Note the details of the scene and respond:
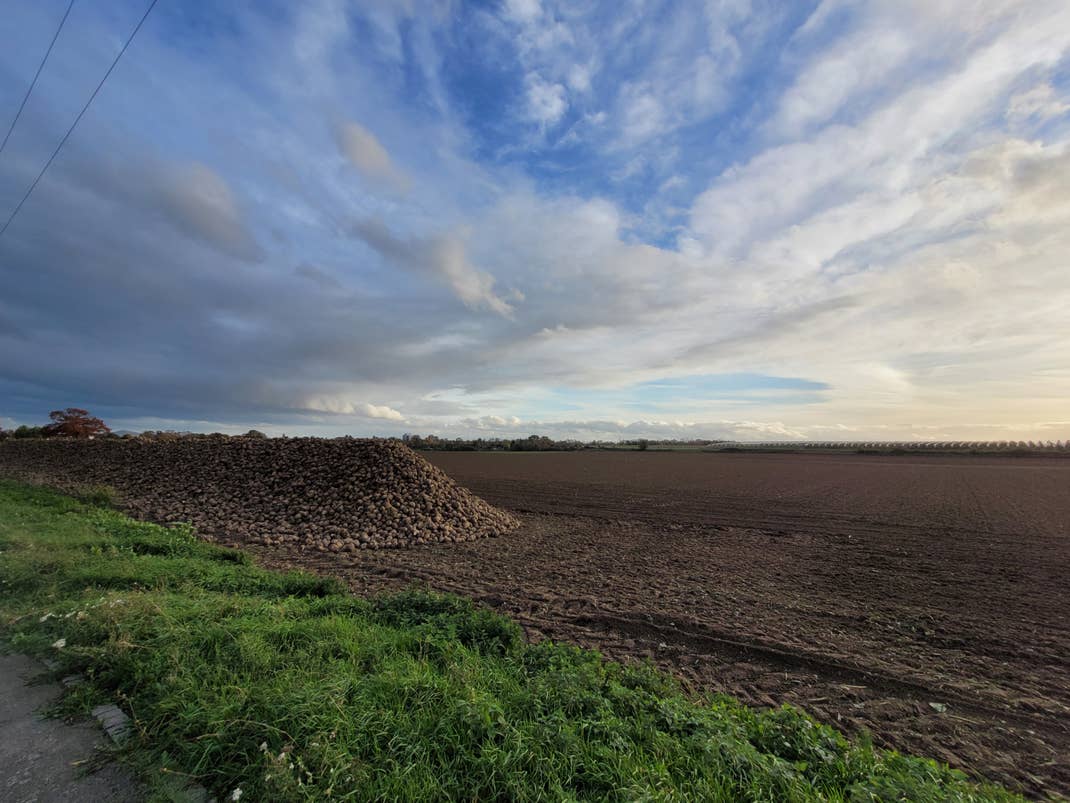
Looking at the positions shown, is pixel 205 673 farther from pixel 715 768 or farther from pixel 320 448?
pixel 320 448

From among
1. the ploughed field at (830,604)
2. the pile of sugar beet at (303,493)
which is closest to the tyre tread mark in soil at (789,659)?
the ploughed field at (830,604)

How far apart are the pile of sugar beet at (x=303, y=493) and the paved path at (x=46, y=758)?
26.9ft

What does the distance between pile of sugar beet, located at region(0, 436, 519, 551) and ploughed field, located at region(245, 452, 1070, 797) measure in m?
1.12

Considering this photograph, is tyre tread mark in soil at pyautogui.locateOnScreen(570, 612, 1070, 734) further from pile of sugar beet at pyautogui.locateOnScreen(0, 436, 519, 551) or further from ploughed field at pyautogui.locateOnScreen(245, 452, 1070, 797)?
pile of sugar beet at pyautogui.locateOnScreen(0, 436, 519, 551)

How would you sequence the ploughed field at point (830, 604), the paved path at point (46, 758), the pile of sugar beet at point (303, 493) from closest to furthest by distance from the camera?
the paved path at point (46, 758) → the ploughed field at point (830, 604) → the pile of sugar beet at point (303, 493)

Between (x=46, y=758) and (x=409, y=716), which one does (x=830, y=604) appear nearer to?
(x=409, y=716)

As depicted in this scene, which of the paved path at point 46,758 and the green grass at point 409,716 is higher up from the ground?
the green grass at point 409,716

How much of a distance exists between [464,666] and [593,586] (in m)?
5.15

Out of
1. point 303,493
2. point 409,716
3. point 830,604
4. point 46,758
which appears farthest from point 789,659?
point 303,493

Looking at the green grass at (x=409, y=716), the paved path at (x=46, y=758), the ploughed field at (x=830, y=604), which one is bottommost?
the ploughed field at (x=830, y=604)

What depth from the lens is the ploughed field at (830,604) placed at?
4.80m

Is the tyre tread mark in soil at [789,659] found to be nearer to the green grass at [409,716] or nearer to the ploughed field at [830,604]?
the ploughed field at [830,604]

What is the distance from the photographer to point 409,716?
10.5ft

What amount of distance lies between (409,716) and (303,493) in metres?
13.4
